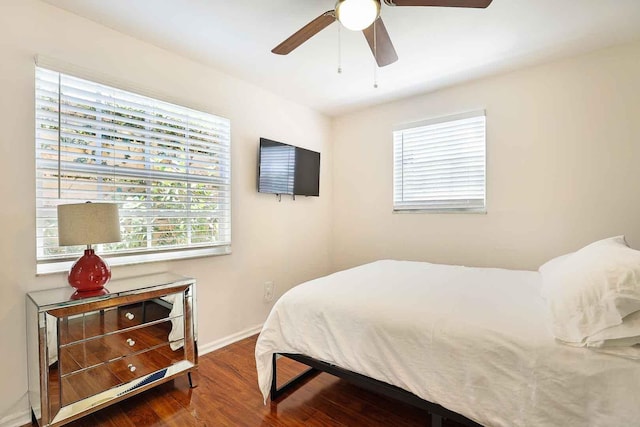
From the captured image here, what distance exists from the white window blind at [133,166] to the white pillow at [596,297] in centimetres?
242

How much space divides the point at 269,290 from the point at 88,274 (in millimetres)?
1725

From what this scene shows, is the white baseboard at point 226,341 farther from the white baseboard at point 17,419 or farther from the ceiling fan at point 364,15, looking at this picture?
the ceiling fan at point 364,15

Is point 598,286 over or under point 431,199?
under

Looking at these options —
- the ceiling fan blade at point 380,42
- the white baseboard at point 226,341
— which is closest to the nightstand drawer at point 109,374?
the white baseboard at point 226,341

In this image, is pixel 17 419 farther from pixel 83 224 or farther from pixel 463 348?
pixel 463 348

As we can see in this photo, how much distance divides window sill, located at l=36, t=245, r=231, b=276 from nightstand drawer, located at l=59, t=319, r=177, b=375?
1.65ft

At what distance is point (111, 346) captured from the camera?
1848mm

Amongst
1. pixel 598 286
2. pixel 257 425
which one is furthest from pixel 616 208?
pixel 257 425

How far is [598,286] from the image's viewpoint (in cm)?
126

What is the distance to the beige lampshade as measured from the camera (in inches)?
67.2

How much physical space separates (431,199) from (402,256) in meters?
0.69

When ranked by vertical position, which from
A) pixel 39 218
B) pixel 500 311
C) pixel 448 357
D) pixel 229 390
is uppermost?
pixel 39 218

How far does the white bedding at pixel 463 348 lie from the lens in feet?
3.76

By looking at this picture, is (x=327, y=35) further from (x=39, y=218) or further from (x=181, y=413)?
(x=181, y=413)
